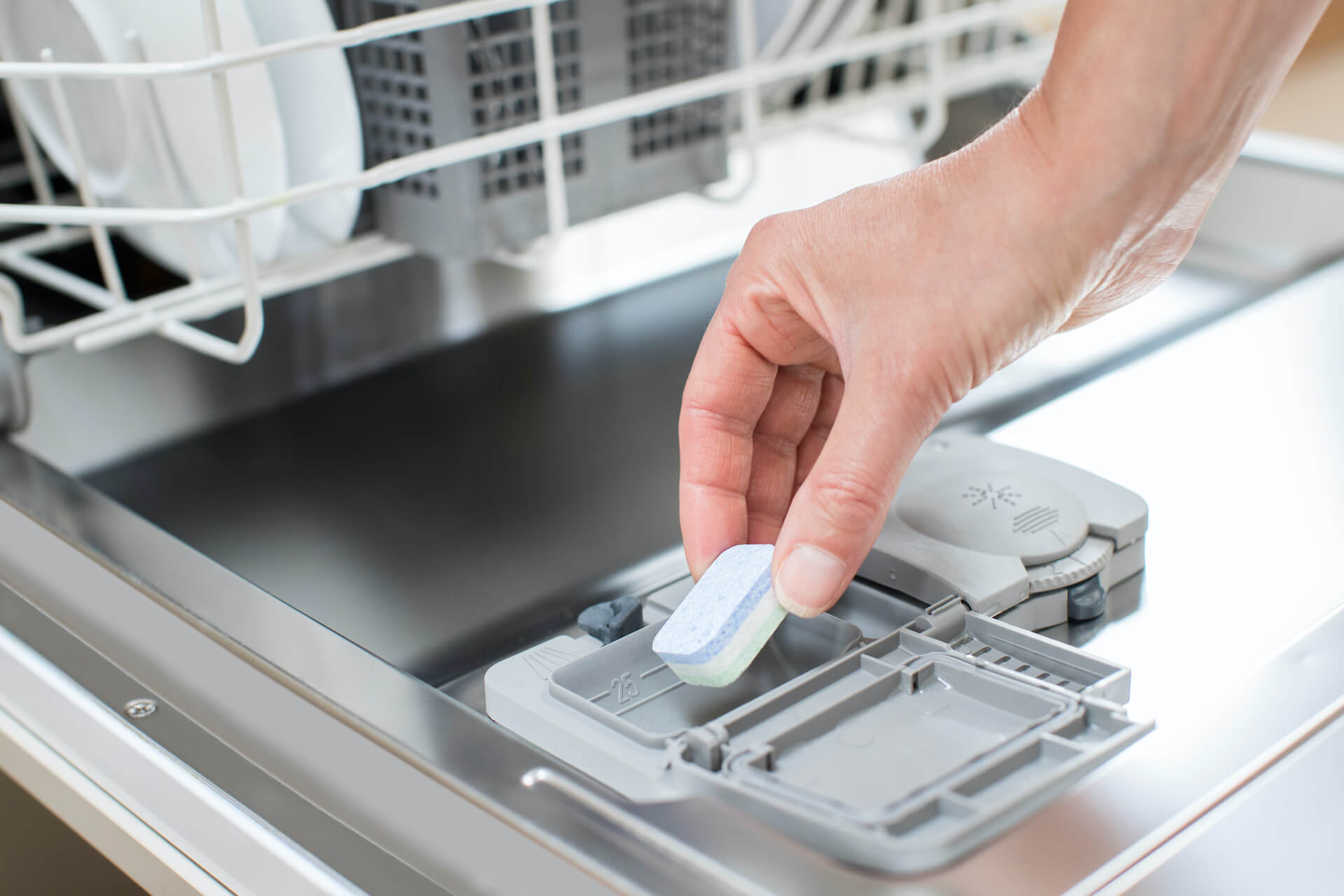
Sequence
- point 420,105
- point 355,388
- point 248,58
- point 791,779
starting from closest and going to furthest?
point 791,779
point 248,58
point 420,105
point 355,388

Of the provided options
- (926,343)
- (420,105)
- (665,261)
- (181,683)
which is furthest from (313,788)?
(665,261)

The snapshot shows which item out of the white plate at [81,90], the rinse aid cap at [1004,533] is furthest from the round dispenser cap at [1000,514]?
the white plate at [81,90]

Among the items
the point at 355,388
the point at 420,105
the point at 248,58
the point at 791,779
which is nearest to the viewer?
the point at 791,779

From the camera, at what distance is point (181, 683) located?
52 centimetres

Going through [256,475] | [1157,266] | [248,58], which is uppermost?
[248,58]

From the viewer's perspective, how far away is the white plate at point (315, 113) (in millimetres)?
688

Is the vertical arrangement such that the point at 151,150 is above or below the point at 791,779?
above

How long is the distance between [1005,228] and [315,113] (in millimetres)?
419

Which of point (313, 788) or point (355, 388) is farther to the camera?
point (355, 388)

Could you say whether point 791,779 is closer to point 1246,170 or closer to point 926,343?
point 926,343

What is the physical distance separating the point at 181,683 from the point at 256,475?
0.27 metres

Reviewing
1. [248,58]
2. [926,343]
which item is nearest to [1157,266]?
[926,343]

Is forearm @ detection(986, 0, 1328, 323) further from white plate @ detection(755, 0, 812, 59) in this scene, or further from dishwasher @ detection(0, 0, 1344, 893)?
white plate @ detection(755, 0, 812, 59)

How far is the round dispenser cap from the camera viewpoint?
1.86 ft
